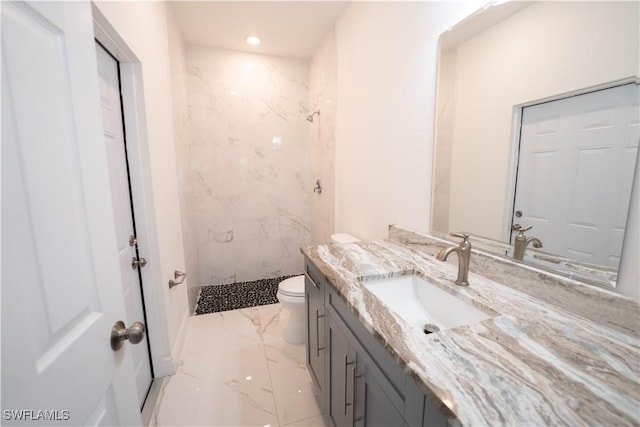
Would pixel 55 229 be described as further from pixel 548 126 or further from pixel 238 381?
pixel 238 381

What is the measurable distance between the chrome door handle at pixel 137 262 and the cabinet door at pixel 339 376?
3.61 feet

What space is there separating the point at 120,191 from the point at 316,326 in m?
1.21

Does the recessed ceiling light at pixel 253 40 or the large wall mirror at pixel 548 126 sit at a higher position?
the recessed ceiling light at pixel 253 40

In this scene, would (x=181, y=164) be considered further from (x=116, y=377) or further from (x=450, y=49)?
(x=450, y=49)

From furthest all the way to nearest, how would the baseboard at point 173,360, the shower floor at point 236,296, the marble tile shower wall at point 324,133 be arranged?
the shower floor at point 236,296, the marble tile shower wall at point 324,133, the baseboard at point 173,360

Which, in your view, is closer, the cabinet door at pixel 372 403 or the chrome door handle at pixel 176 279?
the cabinet door at pixel 372 403

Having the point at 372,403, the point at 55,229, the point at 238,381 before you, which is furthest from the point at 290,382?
the point at 55,229

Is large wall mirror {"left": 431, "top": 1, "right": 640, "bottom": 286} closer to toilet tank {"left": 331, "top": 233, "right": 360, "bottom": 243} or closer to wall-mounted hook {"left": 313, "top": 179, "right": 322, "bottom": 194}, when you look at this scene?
toilet tank {"left": 331, "top": 233, "right": 360, "bottom": 243}

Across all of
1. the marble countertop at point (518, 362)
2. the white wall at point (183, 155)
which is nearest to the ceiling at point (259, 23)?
the white wall at point (183, 155)

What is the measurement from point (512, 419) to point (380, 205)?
1.45 metres

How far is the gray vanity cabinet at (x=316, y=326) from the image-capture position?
1265 millimetres

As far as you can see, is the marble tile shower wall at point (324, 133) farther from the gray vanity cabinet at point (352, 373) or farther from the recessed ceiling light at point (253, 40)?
the gray vanity cabinet at point (352, 373)

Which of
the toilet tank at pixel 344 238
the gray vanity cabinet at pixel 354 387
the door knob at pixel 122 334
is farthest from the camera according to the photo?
the toilet tank at pixel 344 238

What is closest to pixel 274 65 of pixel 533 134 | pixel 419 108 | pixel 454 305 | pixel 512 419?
pixel 419 108
